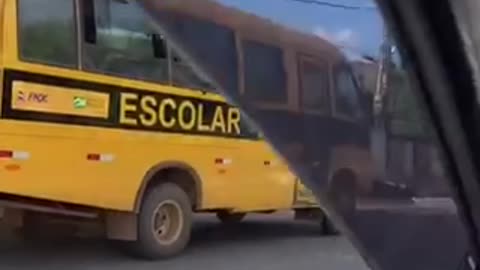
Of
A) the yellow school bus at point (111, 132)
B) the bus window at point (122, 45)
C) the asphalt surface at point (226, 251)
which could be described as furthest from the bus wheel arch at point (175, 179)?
the bus window at point (122, 45)

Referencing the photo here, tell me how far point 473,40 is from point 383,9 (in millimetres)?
167

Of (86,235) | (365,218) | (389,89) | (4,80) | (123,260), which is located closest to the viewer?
(389,89)

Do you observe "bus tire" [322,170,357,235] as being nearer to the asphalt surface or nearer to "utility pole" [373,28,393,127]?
"utility pole" [373,28,393,127]

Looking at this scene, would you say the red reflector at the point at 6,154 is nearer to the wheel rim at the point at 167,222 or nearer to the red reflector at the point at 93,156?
the red reflector at the point at 93,156

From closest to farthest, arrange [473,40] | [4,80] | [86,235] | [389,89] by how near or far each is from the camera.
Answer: [473,40], [389,89], [4,80], [86,235]

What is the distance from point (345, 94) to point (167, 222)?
8.85m

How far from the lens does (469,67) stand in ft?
6.29

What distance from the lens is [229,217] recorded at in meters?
12.8

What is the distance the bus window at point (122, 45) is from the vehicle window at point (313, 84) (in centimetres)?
755

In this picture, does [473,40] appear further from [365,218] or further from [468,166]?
[365,218]

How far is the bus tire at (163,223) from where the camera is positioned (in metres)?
10.5

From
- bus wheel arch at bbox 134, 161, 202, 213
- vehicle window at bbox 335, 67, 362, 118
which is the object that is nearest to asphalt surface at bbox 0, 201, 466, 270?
bus wheel arch at bbox 134, 161, 202, 213

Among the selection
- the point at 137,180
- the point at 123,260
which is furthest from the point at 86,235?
the point at 137,180

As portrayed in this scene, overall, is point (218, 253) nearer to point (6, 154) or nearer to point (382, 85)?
point (6, 154)
